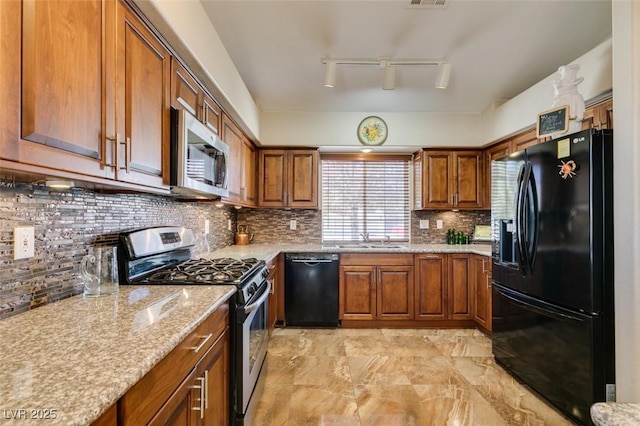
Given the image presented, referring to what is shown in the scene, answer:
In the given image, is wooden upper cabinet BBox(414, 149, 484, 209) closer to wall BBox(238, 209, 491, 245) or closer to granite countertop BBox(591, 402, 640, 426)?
wall BBox(238, 209, 491, 245)

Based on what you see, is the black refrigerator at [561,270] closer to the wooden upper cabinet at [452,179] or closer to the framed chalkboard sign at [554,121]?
the framed chalkboard sign at [554,121]

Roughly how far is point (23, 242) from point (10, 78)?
62 cm

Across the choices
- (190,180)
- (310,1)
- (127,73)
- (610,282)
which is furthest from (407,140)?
(127,73)

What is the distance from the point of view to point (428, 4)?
1994 millimetres

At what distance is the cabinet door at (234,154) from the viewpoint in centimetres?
255

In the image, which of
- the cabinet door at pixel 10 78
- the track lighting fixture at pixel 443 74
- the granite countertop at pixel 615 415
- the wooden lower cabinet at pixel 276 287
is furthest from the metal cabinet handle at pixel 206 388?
the track lighting fixture at pixel 443 74

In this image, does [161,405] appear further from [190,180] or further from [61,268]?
[190,180]

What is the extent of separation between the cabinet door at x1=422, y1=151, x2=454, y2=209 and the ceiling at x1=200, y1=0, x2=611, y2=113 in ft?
2.31

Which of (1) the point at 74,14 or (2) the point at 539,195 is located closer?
(1) the point at 74,14

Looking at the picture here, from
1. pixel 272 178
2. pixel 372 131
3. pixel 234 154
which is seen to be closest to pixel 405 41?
pixel 372 131

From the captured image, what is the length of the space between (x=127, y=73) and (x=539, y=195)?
239cm

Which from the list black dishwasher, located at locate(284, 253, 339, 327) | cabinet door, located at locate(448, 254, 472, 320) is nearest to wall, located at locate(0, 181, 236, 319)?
black dishwasher, located at locate(284, 253, 339, 327)

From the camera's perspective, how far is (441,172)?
3.78 m

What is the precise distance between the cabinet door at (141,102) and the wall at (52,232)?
0.33 m
